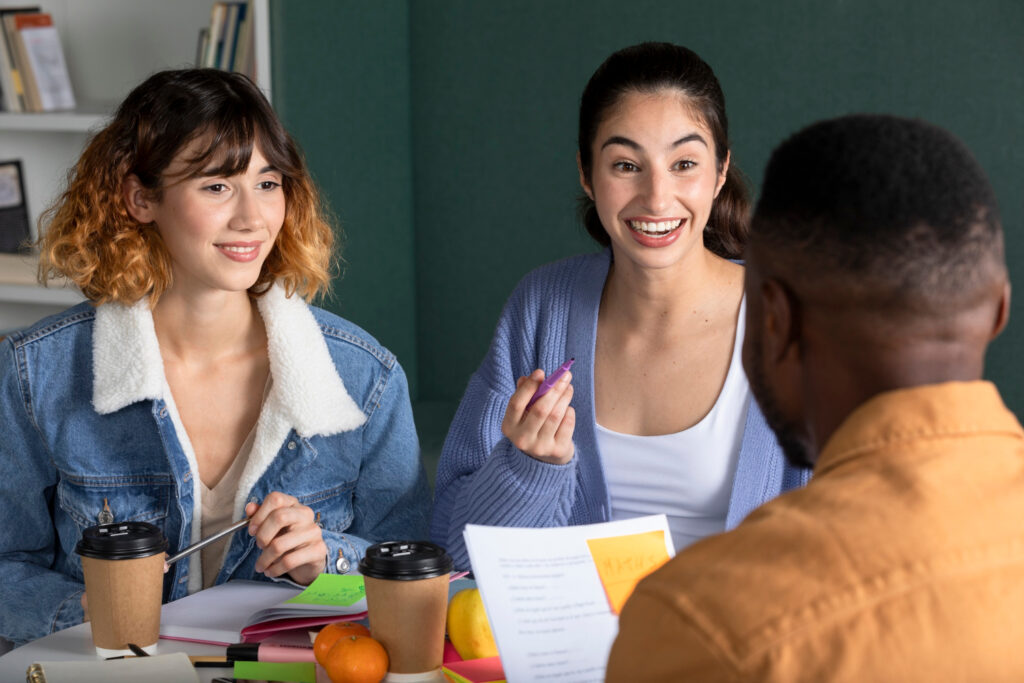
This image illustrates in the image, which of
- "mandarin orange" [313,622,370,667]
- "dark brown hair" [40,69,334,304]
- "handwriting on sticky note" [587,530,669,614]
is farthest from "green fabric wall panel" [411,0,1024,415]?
"mandarin orange" [313,622,370,667]

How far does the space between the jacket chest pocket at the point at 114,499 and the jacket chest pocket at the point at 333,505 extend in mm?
226

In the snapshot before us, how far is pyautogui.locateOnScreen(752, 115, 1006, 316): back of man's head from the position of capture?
2.57 ft

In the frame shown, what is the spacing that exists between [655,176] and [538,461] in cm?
52

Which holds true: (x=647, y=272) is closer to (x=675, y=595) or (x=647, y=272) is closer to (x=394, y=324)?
(x=675, y=595)

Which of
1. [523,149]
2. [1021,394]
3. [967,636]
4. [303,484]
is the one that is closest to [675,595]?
[967,636]

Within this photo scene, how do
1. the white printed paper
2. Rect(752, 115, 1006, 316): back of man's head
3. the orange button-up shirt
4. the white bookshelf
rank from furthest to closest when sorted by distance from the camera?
the white bookshelf
the white printed paper
Rect(752, 115, 1006, 316): back of man's head
the orange button-up shirt

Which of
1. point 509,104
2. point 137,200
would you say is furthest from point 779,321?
point 509,104

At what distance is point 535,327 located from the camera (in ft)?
6.49

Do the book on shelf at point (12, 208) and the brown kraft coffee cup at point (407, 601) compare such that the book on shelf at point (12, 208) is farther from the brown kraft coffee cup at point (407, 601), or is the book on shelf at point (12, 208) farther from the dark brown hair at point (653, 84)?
the brown kraft coffee cup at point (407, 601)

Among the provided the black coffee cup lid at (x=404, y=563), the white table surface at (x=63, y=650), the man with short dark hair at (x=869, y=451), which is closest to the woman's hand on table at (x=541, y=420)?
the black coffee cup lid at (x=404, y=563)

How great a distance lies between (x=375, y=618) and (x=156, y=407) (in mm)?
715

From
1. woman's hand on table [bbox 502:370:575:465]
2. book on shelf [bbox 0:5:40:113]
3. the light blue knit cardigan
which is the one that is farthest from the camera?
book on shelf [bbox 0:5:40:113]

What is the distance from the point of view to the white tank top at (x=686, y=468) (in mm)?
1800

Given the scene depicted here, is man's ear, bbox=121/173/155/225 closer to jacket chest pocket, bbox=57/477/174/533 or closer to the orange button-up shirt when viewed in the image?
jacket chest pocket, bbox=57/477/174/533
